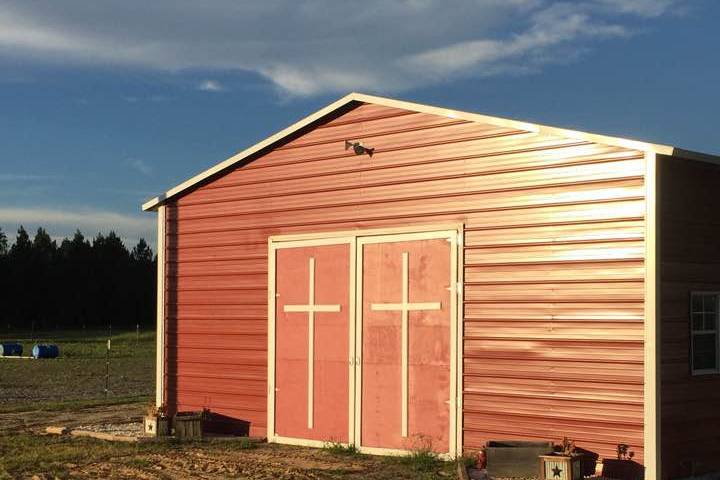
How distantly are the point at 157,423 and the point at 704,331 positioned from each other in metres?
7.70

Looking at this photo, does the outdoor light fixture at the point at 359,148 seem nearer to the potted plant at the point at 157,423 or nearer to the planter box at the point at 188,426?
the planter box at the point at 188,426

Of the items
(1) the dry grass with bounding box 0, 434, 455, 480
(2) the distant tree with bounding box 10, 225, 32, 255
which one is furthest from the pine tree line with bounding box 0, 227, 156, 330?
(1) the dry grass with bounding box 0, 434, 455, 480

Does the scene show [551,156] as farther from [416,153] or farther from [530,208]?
[416,153]

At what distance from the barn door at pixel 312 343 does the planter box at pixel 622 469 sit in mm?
3742

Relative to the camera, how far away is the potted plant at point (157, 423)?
45.1ft

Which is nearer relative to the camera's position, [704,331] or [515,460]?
[515,460]

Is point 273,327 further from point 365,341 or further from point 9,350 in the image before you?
point 9,350

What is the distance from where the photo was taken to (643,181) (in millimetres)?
9719

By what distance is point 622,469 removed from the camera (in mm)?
9539

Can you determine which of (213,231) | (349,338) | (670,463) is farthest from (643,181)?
(213,231)

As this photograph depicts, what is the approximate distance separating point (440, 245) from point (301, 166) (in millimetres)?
2662

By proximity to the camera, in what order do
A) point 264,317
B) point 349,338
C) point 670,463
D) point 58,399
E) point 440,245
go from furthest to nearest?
1. point 58,399
2. point 264,317
3. point 349,338
4. point 440,245
5. point 670,463

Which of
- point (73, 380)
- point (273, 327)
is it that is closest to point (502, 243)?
point (273, 327)

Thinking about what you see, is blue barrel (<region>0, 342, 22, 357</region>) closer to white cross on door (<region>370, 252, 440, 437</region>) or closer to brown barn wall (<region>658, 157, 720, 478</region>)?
white cross on door (<region>370, 252, 440, 437</region>)
